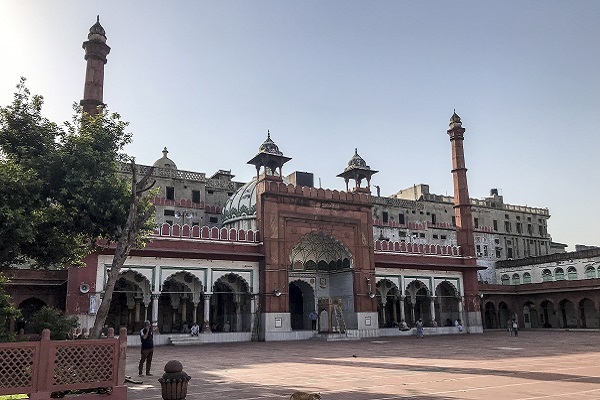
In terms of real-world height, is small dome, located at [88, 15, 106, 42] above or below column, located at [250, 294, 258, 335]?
above

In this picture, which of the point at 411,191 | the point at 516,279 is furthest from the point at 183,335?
the point at 411,191

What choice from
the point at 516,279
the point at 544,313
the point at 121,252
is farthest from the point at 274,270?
the point at 516,279

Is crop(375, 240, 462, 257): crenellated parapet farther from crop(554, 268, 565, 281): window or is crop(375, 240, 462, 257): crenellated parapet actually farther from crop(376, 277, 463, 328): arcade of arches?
crop(554, 268, 565, 281): window

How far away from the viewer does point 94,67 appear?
26375mm

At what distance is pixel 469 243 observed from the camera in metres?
37.2

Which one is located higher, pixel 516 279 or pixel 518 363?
pixel 516 279

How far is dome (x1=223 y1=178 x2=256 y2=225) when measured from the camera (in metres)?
32.5

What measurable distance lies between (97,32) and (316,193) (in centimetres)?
1513

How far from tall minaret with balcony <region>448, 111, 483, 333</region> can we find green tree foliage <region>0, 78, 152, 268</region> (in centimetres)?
2923

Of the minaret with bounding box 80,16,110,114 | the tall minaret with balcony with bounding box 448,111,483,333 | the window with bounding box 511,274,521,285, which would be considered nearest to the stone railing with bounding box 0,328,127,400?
the minaret with bounding box 80,16,110,114

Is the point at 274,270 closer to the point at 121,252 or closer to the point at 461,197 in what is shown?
the point at 461,197

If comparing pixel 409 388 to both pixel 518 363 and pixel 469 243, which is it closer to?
pixel 518 363

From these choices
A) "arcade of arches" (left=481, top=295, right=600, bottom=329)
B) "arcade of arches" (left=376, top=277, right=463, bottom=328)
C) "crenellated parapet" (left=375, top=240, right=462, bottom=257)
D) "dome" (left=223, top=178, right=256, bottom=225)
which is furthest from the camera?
"arcade of arches" (left=481, top=295, right=600, bottom=329)

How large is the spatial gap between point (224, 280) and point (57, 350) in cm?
2073
